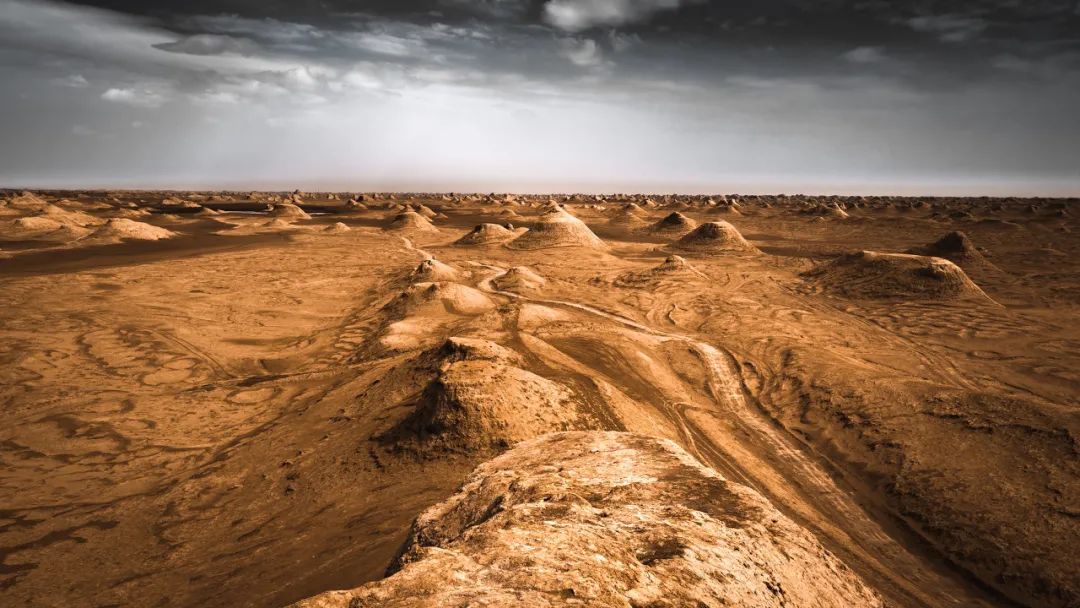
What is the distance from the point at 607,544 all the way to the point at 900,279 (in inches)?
680

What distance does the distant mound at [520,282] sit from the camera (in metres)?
16.7

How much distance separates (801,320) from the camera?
13.3 meters

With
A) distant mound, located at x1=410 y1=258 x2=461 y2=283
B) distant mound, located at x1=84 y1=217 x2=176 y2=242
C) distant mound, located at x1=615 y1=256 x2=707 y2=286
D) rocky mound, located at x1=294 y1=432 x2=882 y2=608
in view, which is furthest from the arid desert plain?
distant mound, located at x1=84 y1=217 x2=176 y2=242

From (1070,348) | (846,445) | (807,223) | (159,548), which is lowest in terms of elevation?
(159,548)

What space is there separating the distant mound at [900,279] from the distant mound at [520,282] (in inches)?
397

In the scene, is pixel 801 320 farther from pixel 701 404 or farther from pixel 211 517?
pixel 211 517

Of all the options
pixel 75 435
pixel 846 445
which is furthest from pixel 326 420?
pixel 846 445

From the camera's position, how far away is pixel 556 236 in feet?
87.9

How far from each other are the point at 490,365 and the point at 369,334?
248 inches

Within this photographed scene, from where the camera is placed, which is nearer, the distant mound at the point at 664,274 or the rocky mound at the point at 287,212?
the distant mound at the point at 664,274

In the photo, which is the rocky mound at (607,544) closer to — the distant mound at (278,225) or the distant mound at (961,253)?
the distant mound at (961,253)

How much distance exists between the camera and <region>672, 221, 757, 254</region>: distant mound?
25750 millimetres

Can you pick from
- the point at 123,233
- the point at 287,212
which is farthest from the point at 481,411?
the point at 287,212

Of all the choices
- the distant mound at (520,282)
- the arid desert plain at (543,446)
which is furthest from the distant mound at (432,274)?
the arid desert plain at (543,446)
